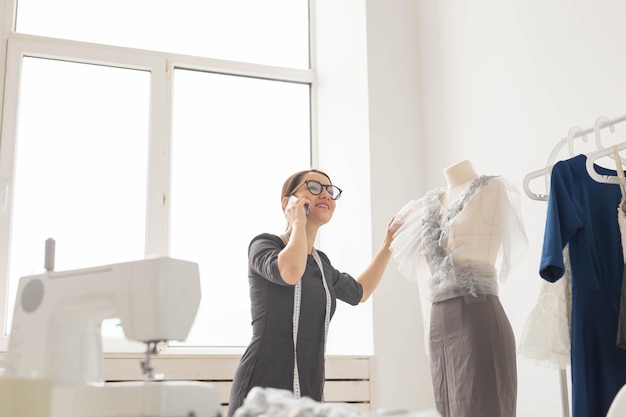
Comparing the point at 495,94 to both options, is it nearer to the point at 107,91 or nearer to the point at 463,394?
the point at 463,394

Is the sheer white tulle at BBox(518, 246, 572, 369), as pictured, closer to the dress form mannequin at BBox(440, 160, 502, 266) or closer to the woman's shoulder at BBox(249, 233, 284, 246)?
the dress form mannequin at BBox(440, 160, 502, 266)

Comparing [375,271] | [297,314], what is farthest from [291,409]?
[375,271]

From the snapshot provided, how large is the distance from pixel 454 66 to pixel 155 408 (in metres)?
2.70

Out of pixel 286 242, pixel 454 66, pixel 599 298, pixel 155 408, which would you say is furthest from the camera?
pixel 454 66

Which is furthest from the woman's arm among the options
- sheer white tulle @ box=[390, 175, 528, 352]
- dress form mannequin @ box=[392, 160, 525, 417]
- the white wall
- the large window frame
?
the large window frame

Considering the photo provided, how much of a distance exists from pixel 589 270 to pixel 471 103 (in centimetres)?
132

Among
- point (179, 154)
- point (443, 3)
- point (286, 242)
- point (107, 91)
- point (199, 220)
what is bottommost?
point (286, 242)

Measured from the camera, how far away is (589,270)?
87.0 inches

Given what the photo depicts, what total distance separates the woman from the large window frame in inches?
51.9

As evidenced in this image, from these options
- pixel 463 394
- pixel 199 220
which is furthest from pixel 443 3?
pixel 463 394

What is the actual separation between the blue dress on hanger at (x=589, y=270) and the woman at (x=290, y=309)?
68 cm

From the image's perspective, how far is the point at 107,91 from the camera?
3723mm

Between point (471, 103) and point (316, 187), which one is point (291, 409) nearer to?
point (316, 187)

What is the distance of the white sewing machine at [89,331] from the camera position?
119 cm
